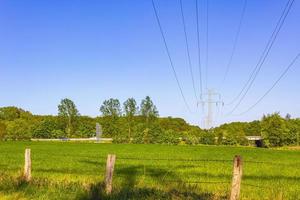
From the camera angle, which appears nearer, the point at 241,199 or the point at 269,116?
the point at 241,199

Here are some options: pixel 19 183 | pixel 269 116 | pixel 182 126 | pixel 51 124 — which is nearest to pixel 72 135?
pixel 51 124

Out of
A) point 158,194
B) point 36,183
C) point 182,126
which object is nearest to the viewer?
point 158,194

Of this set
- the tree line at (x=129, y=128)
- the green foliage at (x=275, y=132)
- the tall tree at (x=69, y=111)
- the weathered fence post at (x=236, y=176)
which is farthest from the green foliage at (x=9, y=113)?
the weathered fence post at (x=236, y=176)

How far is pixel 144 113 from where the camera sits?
511 feet

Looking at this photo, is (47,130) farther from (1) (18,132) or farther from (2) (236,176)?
(2) (236,176)

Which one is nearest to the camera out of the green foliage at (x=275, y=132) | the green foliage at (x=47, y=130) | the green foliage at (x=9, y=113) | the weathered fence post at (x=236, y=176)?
the weathered fence post at (x=236, y=176)

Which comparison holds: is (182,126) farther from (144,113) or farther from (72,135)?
(72,135)

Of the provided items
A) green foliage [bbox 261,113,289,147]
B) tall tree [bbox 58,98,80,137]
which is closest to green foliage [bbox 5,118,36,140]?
tall tree [bbox 58,98,80,137]

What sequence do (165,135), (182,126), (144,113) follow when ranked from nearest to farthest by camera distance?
(165,135) → (144,113) → (182,126)

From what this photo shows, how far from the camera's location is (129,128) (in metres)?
140

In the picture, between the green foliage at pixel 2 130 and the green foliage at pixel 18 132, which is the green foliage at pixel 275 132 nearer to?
the green foliage at pixel 18 132

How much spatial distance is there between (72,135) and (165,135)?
41.5 m

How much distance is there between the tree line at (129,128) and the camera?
389ft

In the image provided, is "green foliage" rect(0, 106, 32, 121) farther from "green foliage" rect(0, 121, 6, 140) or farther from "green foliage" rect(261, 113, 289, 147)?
"green foliage" rect(261, 113, 289, 147)
